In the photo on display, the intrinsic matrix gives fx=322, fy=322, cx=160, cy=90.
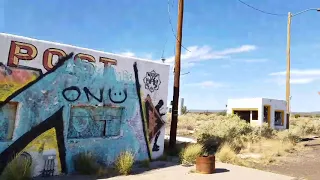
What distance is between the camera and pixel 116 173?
10.8 metres

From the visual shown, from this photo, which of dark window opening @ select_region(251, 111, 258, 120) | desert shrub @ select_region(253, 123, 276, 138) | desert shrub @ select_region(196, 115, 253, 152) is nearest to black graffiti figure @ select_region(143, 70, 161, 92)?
desert shrub @ select_region(196, 115, 253, 152)

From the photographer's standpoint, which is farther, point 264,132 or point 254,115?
point 254,115

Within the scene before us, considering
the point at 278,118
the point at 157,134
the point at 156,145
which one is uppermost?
the point at 278,118

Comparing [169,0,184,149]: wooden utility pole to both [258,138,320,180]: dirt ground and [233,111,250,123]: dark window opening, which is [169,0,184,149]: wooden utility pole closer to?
[258,138,320,180]: dirt ground

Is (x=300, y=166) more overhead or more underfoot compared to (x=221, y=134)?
more underfoot

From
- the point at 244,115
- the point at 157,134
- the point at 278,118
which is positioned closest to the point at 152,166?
the point at 157,134

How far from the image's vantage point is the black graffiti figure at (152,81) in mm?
13336

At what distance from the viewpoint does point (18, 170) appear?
899cm

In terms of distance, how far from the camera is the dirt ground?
1208cm

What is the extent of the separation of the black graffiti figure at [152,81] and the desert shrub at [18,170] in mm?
5670

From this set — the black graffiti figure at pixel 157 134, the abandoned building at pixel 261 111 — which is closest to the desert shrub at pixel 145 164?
the black graffiti figure at pixel 157 134

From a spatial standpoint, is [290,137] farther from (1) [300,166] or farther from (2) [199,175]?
(2) [199,175]

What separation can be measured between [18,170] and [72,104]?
8.84 feet

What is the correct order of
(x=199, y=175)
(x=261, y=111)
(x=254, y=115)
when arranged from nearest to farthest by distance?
(x=199, y=175) < (x=261, y=111) < (x=254, y=115)
